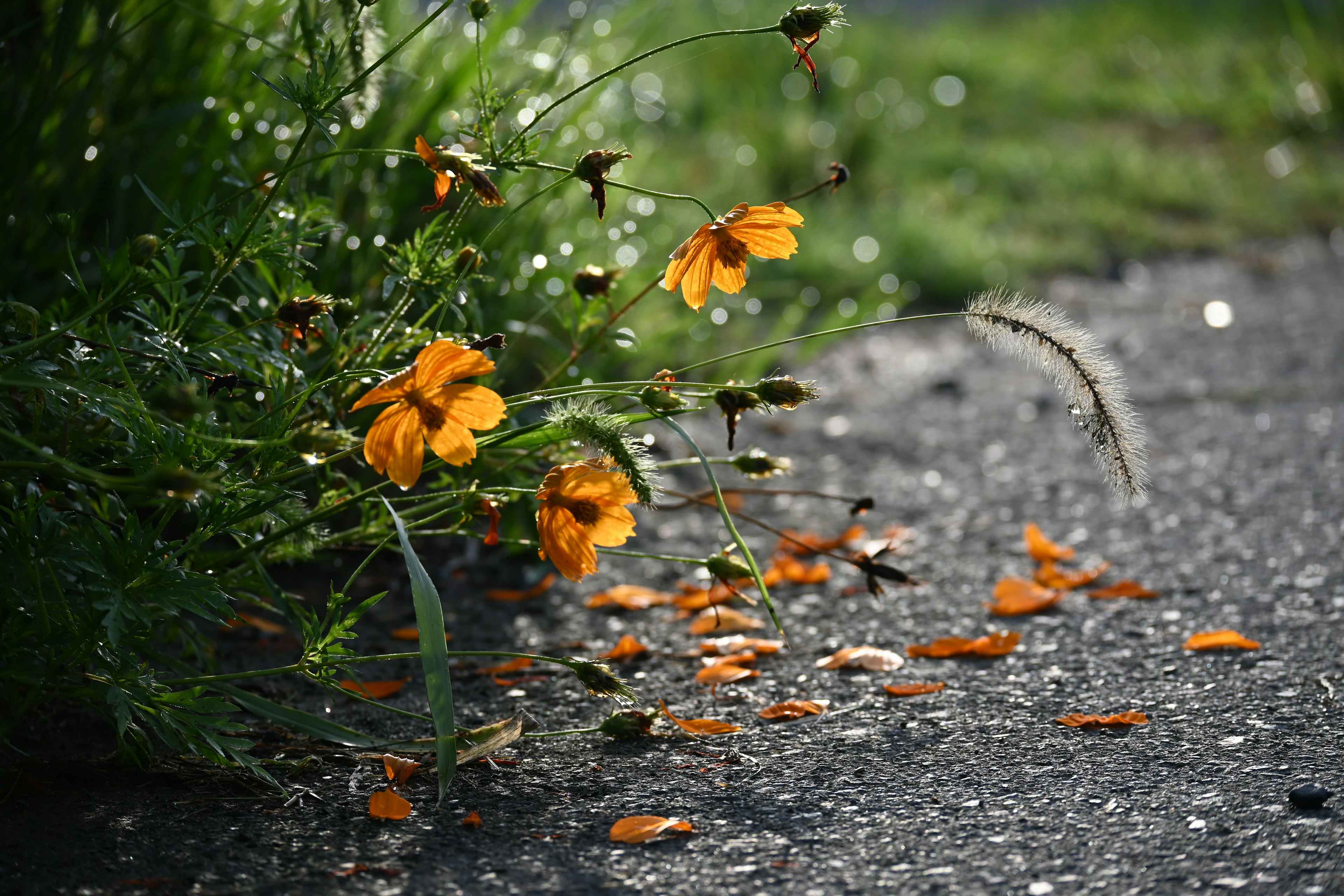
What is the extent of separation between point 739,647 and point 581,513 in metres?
0.57

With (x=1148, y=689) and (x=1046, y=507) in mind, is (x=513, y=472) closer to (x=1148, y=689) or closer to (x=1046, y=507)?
(x=1148, y=689)

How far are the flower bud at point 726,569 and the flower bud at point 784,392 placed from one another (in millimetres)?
263

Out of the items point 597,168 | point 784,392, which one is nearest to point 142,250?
point 597,168

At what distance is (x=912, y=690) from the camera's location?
159 cm

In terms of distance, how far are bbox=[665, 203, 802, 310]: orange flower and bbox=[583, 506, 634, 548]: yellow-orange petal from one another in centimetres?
25

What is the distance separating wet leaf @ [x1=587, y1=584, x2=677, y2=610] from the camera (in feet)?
6.61

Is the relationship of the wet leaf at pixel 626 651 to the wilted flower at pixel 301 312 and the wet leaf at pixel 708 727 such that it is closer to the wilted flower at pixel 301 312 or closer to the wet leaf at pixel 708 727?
the wet leaf at pixel 708 727

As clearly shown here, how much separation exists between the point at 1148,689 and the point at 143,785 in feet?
4.16

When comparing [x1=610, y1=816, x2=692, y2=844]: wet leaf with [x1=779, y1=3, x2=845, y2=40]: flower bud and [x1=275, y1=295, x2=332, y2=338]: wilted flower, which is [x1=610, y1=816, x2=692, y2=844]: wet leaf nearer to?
[x1=275, y1=295, x2=332, y2=338]: wilted flower

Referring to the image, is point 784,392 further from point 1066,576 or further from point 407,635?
point 1066,576

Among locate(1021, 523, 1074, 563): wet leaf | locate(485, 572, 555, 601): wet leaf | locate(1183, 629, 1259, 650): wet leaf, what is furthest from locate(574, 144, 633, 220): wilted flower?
locate(1021, 523, 1074, 563): wet leaf

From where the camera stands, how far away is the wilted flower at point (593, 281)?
5.12ft

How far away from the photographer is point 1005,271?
452cm

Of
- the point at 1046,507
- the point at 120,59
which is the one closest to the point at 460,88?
the point at 120,59
